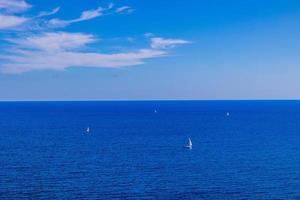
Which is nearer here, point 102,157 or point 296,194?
point 296,194

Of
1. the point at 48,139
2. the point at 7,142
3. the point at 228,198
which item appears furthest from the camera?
the point at 48,139

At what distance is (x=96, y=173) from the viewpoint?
7838 cm

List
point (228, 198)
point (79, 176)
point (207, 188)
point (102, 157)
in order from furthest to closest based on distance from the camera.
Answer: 1. point (102, 157)
2. point (79, 176)
3. point (207, 188)
4. point (228, 198)

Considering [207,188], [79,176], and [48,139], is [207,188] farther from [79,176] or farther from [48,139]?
[48,139]

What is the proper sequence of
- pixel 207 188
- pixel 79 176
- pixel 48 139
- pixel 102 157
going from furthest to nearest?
1. pixel 48 139
2. pixel 102 157
3. pixel 79 176
4. pixel 207 188

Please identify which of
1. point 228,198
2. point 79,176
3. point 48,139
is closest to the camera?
point 228,198

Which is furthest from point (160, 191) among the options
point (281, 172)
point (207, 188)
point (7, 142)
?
point (7, 142)

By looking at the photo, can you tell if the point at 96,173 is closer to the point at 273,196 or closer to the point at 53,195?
the point at 53,195

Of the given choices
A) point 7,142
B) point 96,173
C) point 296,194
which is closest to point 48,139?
point 7,142

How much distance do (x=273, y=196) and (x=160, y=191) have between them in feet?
60.1

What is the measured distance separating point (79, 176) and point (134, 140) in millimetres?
57181

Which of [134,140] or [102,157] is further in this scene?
[134,140]

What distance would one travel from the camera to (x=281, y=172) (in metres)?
78.9

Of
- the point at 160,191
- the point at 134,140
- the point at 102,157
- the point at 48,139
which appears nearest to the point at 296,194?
the point at 160,191
